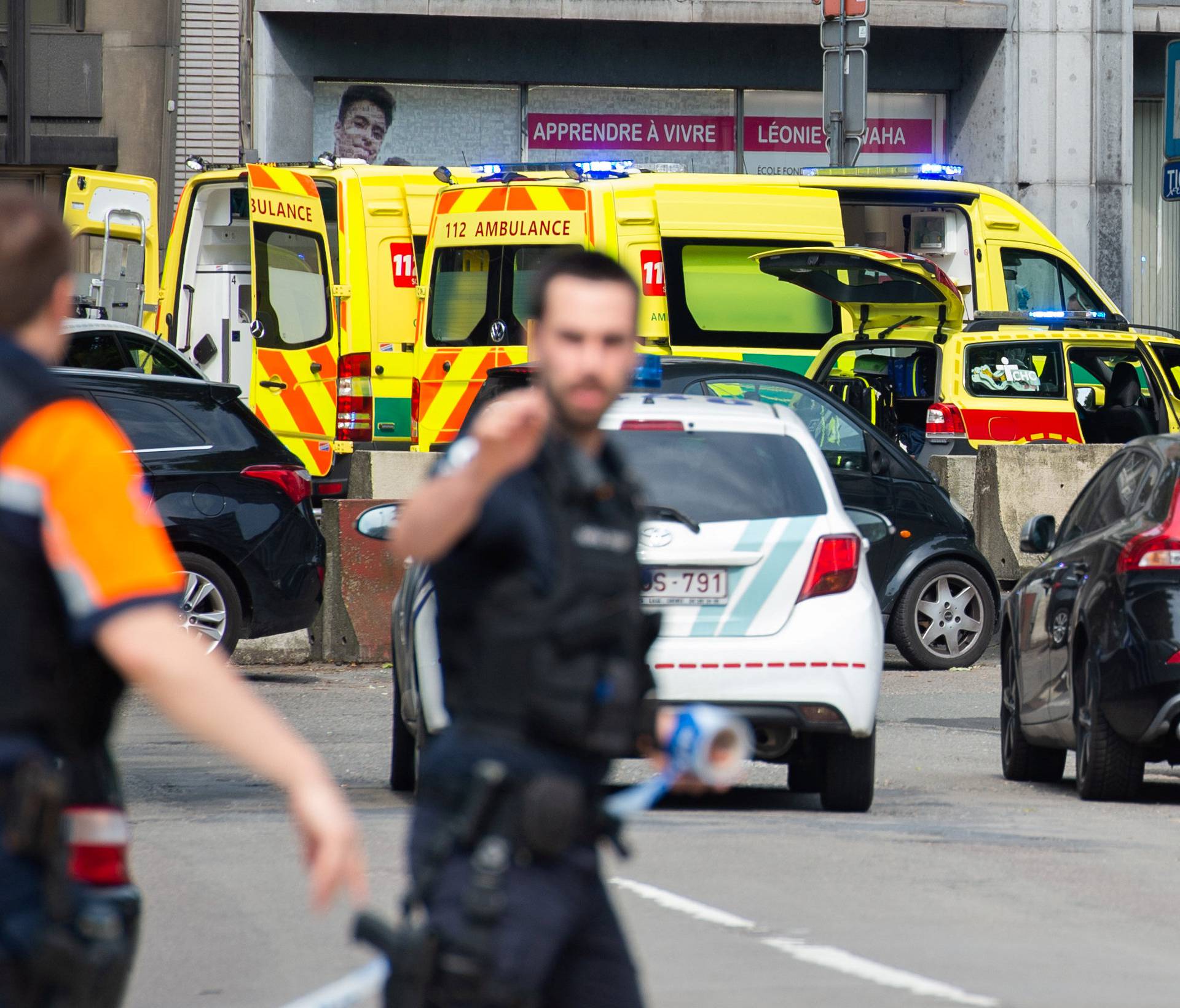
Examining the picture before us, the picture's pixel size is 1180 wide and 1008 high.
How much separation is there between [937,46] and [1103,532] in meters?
20.3

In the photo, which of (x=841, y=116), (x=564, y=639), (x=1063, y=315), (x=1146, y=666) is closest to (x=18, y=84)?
(x=841, y=116)

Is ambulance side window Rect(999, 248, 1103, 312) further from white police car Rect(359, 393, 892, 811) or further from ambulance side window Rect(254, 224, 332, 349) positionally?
white police car Rect(359, 393, 892, 811)

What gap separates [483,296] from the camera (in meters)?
19.4

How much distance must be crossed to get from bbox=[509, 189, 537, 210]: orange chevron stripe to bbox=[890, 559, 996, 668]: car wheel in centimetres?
565

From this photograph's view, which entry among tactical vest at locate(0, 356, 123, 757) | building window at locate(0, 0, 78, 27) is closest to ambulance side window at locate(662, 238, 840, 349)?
building window at locate(0, 0, 78, 27)

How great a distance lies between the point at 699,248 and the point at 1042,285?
10.6 ft

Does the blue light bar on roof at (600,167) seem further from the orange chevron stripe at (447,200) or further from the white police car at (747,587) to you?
the white police car at (747,587)

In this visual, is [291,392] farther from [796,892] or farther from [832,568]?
[796,892]

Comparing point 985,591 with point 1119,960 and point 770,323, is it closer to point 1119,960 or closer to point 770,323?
point 770,323

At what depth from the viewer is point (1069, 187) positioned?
→ 28594 millimetres

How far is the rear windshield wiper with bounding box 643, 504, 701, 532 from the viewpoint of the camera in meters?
8.41

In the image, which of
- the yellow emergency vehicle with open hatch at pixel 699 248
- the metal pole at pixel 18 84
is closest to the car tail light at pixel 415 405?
the yellow emergency vehicle with open hatch at pixel 699 248

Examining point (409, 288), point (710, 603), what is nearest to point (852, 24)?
point (409, 288)

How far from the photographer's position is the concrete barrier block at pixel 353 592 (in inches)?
599
